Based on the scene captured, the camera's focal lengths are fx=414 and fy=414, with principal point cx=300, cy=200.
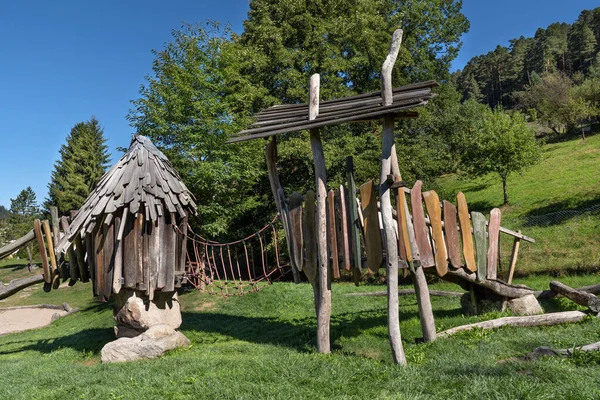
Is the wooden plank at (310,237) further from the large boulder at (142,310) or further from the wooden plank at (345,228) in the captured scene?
the large boulder at (142,310)

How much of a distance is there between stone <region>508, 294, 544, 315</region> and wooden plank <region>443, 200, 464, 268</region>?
206 centimetres

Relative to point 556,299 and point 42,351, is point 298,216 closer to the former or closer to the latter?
A: point 556,299

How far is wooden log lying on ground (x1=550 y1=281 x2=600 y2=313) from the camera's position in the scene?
6.68 metres

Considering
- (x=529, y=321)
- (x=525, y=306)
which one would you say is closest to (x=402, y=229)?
(x=529, y=321)

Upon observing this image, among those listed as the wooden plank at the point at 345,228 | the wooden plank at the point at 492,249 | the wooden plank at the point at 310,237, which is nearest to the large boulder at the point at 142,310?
the wooden plank at the point at 310,237

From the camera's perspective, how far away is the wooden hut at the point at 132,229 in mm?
7758

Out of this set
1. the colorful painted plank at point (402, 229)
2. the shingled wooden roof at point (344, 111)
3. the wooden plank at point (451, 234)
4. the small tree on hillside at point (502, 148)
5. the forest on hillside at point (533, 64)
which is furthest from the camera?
the forest on hillside at point (533, 64)

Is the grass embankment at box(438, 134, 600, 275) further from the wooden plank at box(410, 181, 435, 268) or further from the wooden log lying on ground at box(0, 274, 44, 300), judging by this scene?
the wooden log lying on ground at box(0, 274, 44, 300)

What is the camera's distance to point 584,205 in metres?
17.5

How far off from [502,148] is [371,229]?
1754 cm

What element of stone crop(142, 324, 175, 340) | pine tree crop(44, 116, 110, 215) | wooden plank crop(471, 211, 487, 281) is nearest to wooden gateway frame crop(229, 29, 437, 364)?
wooden plank crop(471, 211, 487, 281)

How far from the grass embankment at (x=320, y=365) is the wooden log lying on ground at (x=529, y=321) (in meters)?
0.16

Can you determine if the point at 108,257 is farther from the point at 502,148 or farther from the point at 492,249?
the point at 502,148

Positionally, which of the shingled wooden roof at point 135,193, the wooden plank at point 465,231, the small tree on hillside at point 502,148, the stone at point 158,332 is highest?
the small tree on hillside at point 502,148
